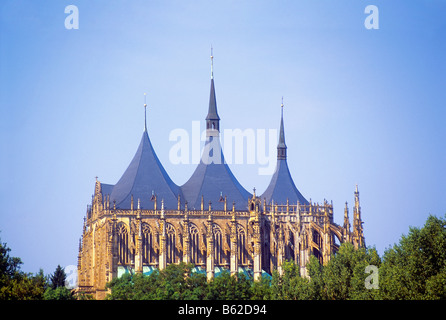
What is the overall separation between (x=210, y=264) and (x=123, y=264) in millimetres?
11890

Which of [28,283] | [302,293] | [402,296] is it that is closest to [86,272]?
[28,283]

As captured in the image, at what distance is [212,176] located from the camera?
169625mm

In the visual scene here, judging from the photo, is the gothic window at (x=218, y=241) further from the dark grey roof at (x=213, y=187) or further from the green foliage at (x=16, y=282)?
the green foliage at (x=16, y=282)

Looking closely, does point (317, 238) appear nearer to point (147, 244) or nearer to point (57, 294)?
point (147, 244)

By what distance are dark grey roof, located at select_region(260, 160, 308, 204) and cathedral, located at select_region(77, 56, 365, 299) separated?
0.47ft

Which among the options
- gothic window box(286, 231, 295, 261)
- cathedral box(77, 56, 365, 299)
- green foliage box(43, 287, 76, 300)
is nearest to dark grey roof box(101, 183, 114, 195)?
cathedral box(77, 56, 365, 299)

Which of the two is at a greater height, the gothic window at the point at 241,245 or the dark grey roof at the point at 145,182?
the dark grey roof at the point at 145,182

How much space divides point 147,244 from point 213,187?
13.1 metres

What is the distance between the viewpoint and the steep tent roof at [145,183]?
166 meters

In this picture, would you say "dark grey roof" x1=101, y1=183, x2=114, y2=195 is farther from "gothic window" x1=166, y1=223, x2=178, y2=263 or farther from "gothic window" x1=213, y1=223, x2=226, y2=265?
"gothic window" x1=213, y1=223, x2=226, y2=265

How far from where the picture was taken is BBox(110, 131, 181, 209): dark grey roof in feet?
545

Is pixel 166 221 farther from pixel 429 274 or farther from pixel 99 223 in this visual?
pixel 429 274

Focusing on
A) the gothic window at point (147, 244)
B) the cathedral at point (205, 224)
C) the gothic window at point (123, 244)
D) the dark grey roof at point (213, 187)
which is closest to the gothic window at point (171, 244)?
the cathedral at point (205, 224)

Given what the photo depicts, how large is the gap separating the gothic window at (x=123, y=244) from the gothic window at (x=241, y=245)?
52.1ft
